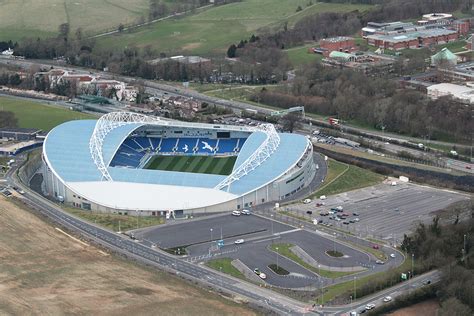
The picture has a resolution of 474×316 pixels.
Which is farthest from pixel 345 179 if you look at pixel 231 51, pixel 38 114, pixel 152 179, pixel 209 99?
pixel 231 51

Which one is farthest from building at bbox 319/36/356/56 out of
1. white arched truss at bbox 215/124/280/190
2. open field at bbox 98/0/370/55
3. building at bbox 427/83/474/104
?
white arched truss at bbox 215/124/280/190

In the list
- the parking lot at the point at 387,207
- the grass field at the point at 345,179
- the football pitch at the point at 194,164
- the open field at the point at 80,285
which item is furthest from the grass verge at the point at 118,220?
the grass field at the point at 345,179

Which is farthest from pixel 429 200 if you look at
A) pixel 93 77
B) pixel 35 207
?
pixel 93 77

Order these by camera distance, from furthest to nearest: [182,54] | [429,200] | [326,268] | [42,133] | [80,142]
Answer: [182,54], [42,133], [80,142], [429,200], [326,268]

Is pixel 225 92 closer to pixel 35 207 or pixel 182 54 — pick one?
pixel 182 54

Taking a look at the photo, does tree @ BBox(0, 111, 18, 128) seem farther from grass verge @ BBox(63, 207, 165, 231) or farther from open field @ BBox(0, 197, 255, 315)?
open field @ BBox(0, 197, 255, 315)

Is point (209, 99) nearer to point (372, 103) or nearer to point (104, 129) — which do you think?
point (372, 103)
